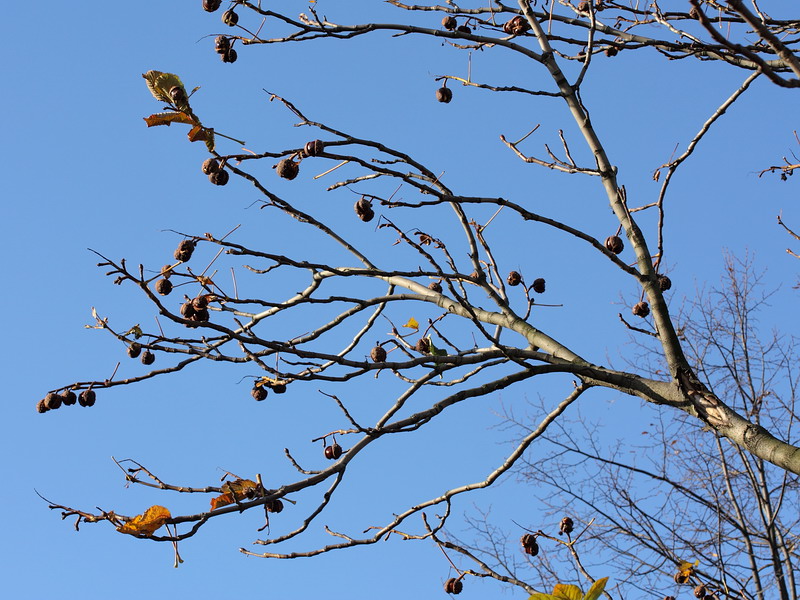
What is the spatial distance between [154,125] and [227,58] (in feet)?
3.35

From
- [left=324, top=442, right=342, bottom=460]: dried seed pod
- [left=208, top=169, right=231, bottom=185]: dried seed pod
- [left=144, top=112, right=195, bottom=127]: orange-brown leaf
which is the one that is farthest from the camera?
[left=324, top=442, right=342, bottom=460]: dried seed pod

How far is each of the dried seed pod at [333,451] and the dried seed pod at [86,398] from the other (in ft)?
3.15

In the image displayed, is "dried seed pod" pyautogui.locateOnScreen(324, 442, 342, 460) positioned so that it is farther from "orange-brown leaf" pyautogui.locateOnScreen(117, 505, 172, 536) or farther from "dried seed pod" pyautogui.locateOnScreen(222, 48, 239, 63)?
"dried seed pod" pyautogui.locateOnScreen(222, 48, 239, 63)

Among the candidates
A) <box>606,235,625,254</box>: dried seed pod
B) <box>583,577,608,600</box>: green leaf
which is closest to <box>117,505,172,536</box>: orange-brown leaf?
<box>583,577,608,600</box>: green leaf

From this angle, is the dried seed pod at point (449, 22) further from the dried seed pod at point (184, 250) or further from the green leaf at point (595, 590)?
the green leaf at point (595, 590)

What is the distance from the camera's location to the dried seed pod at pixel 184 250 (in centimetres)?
280

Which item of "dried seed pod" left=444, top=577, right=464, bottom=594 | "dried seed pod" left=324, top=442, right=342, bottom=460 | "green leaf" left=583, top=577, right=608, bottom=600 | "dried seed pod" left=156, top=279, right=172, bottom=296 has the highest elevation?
"dried seed pod" left=156, top=279, right=172, bottom=296

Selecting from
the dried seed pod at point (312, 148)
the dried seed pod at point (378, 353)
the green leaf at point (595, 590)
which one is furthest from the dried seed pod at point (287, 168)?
the green leaf at point (595, 590)

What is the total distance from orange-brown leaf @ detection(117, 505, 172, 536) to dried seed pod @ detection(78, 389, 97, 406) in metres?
0.94

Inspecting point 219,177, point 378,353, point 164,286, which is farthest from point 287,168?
point 378,353

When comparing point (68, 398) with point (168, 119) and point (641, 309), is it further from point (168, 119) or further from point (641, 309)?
point (641, 309)

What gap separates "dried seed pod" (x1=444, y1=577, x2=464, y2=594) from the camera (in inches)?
139

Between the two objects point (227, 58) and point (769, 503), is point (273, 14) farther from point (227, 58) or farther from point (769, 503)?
point (769, 503)

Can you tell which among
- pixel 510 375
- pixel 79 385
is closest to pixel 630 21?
pixel 510 375
